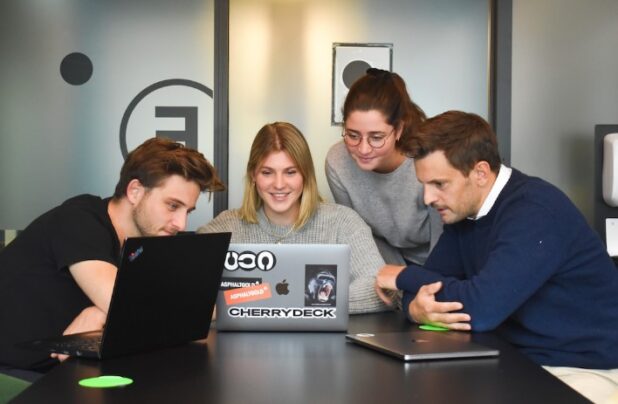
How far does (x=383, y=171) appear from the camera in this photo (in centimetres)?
294

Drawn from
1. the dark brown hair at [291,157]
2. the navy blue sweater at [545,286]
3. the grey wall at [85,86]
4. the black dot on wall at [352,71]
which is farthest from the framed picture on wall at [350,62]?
the navy blue sweater at [545,286]

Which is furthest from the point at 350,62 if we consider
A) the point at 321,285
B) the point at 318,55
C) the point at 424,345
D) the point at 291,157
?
the point at 424,345

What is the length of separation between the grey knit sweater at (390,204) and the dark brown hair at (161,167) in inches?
30.9

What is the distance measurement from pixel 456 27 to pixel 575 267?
238cm

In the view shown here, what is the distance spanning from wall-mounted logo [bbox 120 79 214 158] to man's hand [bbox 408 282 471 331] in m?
2.26

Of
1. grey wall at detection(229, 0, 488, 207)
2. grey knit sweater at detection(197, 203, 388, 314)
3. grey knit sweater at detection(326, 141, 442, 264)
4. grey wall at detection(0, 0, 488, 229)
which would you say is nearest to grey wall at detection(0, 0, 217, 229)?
grey wall at detection(0, 0, 488, 229)

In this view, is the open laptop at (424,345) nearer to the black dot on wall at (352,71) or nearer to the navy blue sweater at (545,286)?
the navy blue sweater at (545,286)

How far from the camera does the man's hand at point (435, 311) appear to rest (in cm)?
200

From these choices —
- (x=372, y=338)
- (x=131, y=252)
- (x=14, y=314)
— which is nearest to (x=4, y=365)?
(x=14, y=314)

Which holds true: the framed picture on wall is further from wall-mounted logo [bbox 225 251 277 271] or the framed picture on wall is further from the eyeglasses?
wall-mounted logo [bbox 225 251 277 271]

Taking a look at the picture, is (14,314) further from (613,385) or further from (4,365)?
(613,385)

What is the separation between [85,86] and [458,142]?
98.2 inches

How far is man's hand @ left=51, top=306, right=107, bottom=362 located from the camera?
1984mm

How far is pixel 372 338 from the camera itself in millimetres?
1843
